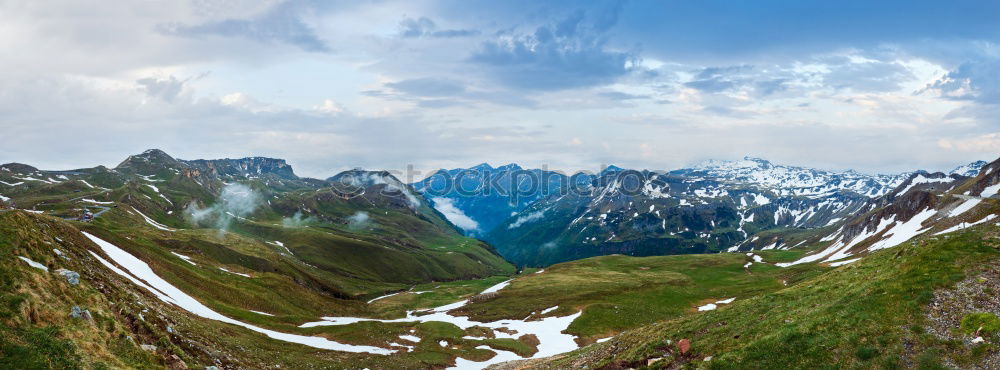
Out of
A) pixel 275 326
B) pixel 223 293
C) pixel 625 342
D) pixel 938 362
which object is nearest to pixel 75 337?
pixel 625 342

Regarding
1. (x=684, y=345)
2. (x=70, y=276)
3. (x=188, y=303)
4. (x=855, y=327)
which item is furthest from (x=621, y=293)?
(x=70, y=276)

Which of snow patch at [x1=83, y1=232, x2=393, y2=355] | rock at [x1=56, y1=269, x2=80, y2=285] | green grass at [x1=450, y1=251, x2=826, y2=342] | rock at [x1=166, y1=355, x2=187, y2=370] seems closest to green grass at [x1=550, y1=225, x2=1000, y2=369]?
rock at [x1=166, y1=355, x2=187, y2=370]

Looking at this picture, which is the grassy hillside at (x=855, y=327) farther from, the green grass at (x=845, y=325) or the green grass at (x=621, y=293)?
the green grass at (x=621, y=293)

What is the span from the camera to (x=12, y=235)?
3416 centimetres

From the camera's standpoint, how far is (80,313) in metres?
29.4

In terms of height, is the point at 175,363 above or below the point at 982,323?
below

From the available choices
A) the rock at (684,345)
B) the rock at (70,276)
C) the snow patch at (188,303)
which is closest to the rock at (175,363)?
the rock at (70,276)

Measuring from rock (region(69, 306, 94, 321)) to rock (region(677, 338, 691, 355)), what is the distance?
35159mm

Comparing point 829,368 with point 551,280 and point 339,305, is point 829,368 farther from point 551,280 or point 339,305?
point 551,280

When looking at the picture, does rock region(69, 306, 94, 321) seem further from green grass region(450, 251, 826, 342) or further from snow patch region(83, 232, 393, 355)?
green grass region(450, 251, 826, 342)

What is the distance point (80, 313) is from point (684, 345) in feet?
119

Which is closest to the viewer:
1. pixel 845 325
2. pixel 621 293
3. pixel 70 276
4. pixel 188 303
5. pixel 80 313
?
pixel 80 313

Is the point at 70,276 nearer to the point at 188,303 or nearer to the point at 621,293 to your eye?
the point at 188,303

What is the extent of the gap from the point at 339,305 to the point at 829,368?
11235 cm
